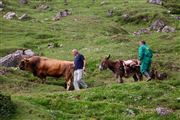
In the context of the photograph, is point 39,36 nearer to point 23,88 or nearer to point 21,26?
point 21,26

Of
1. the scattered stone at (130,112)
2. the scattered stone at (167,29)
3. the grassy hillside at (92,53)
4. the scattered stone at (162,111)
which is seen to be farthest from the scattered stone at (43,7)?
the scattered stone at (162,111)

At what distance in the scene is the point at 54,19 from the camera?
72188 mm

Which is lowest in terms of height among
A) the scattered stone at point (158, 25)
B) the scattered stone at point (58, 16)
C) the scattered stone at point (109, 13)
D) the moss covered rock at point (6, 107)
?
the scattered stone at point (158, 25)

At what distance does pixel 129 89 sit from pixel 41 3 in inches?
2570

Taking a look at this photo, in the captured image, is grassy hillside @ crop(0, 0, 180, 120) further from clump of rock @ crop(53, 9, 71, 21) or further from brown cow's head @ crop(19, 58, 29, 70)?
clump of rock @ crop(53, 9, 71, 21)

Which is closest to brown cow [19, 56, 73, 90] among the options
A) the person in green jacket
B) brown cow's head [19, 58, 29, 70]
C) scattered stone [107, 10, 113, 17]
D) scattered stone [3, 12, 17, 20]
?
brown cow's head [19, 58, 29, 70]

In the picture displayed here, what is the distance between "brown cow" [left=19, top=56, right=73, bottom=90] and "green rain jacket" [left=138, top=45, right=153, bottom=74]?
4.63m

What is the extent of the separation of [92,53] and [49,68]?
13.2 meters

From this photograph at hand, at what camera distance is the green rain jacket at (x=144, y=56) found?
103ft

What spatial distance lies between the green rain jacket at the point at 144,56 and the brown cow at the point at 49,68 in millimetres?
4627

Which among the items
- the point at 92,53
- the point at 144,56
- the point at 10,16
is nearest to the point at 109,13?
the point at 10,16

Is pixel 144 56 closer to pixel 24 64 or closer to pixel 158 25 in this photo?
pixel 24 64

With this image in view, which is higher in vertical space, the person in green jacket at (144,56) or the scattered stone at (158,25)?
the person in green jacket at (144,56)

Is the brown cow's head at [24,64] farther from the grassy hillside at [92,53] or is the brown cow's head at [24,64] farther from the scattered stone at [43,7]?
the scattered stone at [43,7]
